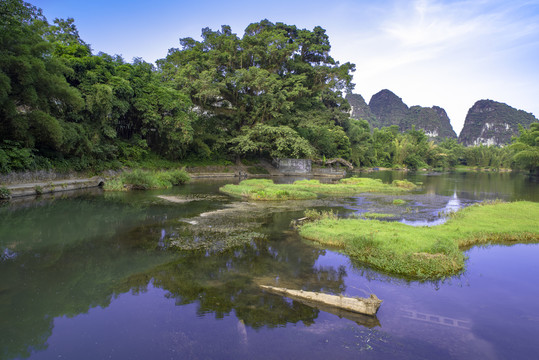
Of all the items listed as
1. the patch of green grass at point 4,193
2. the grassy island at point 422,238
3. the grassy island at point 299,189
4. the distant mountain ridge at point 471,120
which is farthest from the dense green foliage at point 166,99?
the distant mountain ridge at point 471,120

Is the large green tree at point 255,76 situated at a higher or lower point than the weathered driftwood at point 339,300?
higher

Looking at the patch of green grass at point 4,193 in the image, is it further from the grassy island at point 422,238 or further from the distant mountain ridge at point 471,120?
the distant mountain ridge at point 471,120

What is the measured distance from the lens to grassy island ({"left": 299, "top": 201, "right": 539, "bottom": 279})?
8.25 metres

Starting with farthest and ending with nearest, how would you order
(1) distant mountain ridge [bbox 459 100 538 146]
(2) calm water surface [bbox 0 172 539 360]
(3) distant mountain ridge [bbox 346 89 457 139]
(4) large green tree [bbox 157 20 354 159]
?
(3) distant mountain ridge [bbox 346 89 457 139]
(1) distant mountain ridge [bbox 459 100 538 146]
(4) large green tree [bbox 157 20 354 159]
(2) calm water surface [bbox 0 172 539 360]

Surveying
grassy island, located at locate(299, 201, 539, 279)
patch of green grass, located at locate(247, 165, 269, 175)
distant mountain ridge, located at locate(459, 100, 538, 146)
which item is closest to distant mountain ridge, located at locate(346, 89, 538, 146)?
distant mountain ridge, located at locate(459, 100, 538, 146)

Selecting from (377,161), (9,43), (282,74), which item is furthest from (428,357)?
(377,161)

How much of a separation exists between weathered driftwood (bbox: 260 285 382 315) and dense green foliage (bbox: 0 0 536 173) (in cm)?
1804

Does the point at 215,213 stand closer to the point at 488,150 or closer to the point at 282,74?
the point at 282,74

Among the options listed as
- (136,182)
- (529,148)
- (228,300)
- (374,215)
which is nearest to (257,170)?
(136,182)

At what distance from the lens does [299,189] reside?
24.6 meters

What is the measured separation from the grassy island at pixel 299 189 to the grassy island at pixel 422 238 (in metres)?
6.90

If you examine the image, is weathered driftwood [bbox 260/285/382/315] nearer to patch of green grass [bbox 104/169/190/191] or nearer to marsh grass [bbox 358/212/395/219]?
marsh grass [bbox 358/212/395/219]

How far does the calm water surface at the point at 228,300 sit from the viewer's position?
503cm

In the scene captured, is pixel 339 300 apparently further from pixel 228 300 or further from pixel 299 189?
pixel 299 189
